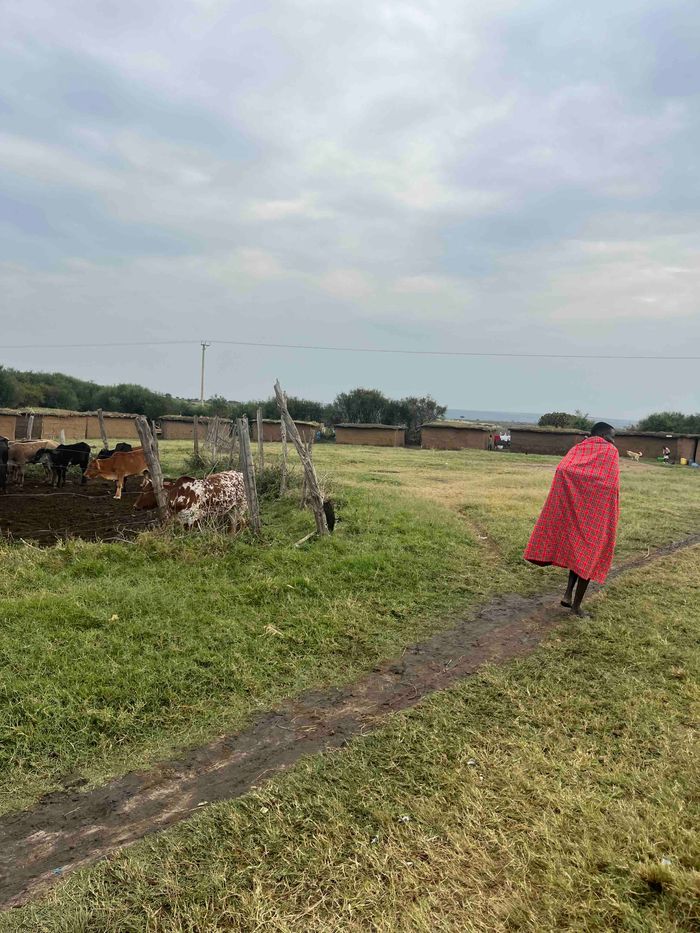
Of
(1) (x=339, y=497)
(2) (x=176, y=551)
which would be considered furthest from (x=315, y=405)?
(2) (x=176, y=551)

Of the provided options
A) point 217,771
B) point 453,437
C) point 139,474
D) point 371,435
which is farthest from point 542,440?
point 217,771

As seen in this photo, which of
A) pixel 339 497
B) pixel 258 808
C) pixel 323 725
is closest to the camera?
pixel 258 808

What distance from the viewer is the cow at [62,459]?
12.3 meters

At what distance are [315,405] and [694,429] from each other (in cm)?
2891

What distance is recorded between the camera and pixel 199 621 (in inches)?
189

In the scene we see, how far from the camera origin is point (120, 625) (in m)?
4.57

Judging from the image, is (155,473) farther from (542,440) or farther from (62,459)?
(542,440)

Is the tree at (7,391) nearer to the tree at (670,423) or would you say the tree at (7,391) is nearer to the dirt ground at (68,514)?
the dirt ground at (68,514)

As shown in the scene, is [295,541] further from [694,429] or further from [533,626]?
[694,429]

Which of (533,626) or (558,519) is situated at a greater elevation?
(558,519)

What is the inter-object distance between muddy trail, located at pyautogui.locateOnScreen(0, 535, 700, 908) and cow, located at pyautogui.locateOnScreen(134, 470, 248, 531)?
374 centimetres

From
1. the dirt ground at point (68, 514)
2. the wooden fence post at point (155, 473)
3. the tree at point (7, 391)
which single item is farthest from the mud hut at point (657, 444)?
the tree at point (7, 391)

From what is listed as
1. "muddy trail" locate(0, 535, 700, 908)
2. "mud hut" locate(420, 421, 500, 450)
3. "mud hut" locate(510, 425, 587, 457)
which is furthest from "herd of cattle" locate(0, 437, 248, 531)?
"mud hut" locate(510, 425, 587, 457)

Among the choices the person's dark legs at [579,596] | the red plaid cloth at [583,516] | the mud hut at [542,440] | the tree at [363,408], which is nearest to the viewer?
the red plaid cloth at [583,516]
